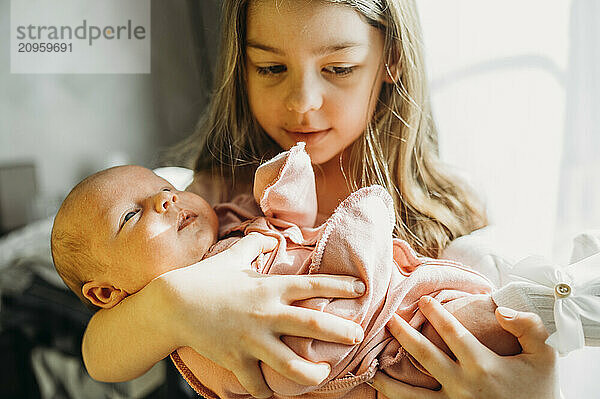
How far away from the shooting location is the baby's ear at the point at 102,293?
667mm

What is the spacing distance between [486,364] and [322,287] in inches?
7.3

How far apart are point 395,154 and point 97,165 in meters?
0.44

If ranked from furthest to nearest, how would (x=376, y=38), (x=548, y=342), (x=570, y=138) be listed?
(x=570, y=138)
(x=376, y=38)
(x=548, y=342)

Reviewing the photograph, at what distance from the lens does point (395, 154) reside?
82 cm

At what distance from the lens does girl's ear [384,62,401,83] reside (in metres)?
0.79

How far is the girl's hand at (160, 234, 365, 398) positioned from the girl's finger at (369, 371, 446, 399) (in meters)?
0.05

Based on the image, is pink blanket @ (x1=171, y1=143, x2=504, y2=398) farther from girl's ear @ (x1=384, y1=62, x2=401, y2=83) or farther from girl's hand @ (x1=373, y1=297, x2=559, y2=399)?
girl's ear @ (x1=384, y1=62, x2=401, y2=83)

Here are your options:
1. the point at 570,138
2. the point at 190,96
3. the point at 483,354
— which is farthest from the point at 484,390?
the point at 190,96

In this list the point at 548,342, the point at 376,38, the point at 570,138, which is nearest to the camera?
the point at 548,342

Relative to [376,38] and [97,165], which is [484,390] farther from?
[97,165]

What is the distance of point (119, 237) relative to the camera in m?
0.65

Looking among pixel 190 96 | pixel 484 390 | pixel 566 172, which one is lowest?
pixel 484 390

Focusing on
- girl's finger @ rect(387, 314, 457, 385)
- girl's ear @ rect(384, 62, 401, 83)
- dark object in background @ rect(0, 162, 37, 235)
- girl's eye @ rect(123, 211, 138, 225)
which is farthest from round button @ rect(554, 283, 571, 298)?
dark object in background @ rect(0, 162, 37, 235)

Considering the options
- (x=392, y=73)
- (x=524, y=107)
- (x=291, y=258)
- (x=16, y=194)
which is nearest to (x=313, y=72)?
(x=392, y=73)
